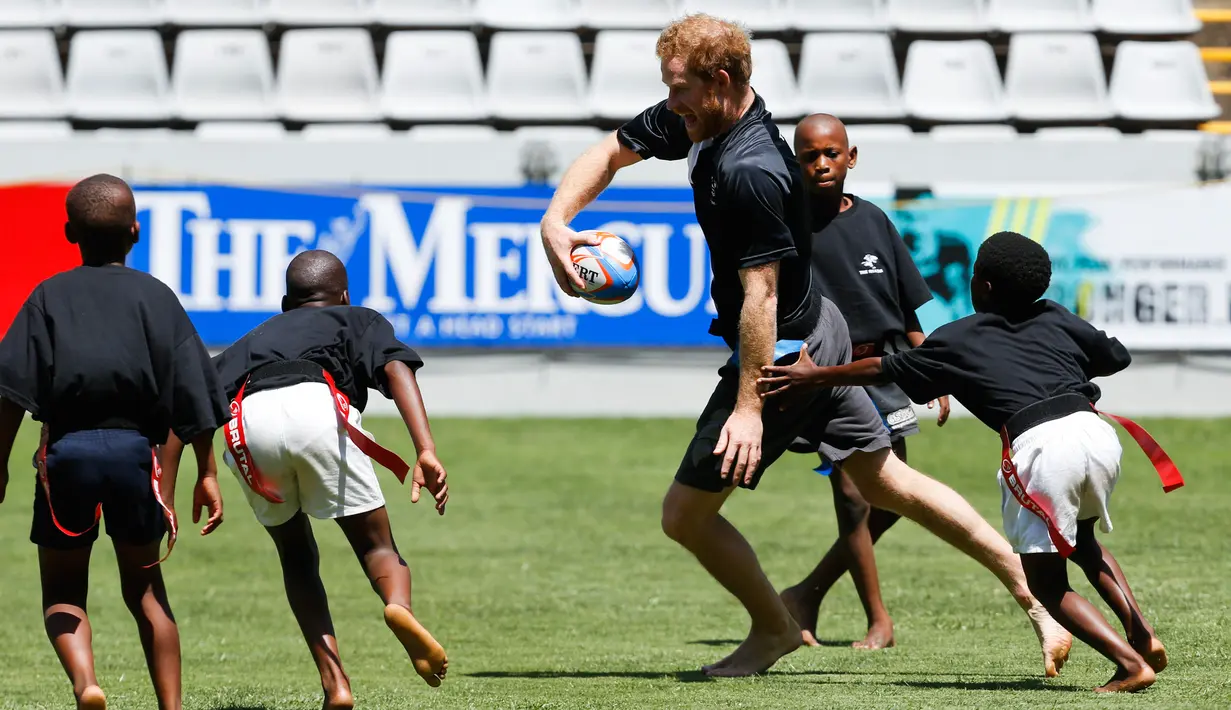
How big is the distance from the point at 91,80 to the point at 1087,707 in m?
13.9

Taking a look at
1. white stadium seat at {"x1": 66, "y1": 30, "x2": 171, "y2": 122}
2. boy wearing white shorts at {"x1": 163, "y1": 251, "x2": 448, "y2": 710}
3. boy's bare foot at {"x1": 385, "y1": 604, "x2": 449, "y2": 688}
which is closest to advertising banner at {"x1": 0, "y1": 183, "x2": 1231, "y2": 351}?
white stadium seat at {"x1": 66, "y1": 30, "x2": 171, "y2": 122}

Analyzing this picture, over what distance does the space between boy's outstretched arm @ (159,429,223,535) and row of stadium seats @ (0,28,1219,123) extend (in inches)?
450

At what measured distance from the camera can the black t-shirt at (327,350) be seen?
16.1 feet

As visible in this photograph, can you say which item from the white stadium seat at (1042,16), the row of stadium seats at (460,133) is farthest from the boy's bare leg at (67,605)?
the white stadium seat at (1042,16)

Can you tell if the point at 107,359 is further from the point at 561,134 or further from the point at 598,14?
the point at 598,14

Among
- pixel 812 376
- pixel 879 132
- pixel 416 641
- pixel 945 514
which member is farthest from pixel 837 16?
pixel 416 641

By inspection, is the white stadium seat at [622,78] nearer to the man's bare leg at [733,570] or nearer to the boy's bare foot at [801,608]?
the boy's bare foot at [801,608]

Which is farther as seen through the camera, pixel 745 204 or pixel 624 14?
pixel 624 14

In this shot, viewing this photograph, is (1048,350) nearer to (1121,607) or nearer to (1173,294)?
(1121,607)

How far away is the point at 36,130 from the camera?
15.4 meters

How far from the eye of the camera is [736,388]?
5219mm

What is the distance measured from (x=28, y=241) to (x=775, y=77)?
7.16 metres

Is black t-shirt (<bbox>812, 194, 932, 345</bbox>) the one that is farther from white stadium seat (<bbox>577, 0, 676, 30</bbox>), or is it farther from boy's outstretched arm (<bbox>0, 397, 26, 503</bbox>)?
white stadium seat (<bbox>577, 0, 676, 30</bbox>)

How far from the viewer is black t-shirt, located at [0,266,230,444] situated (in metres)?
4.30
